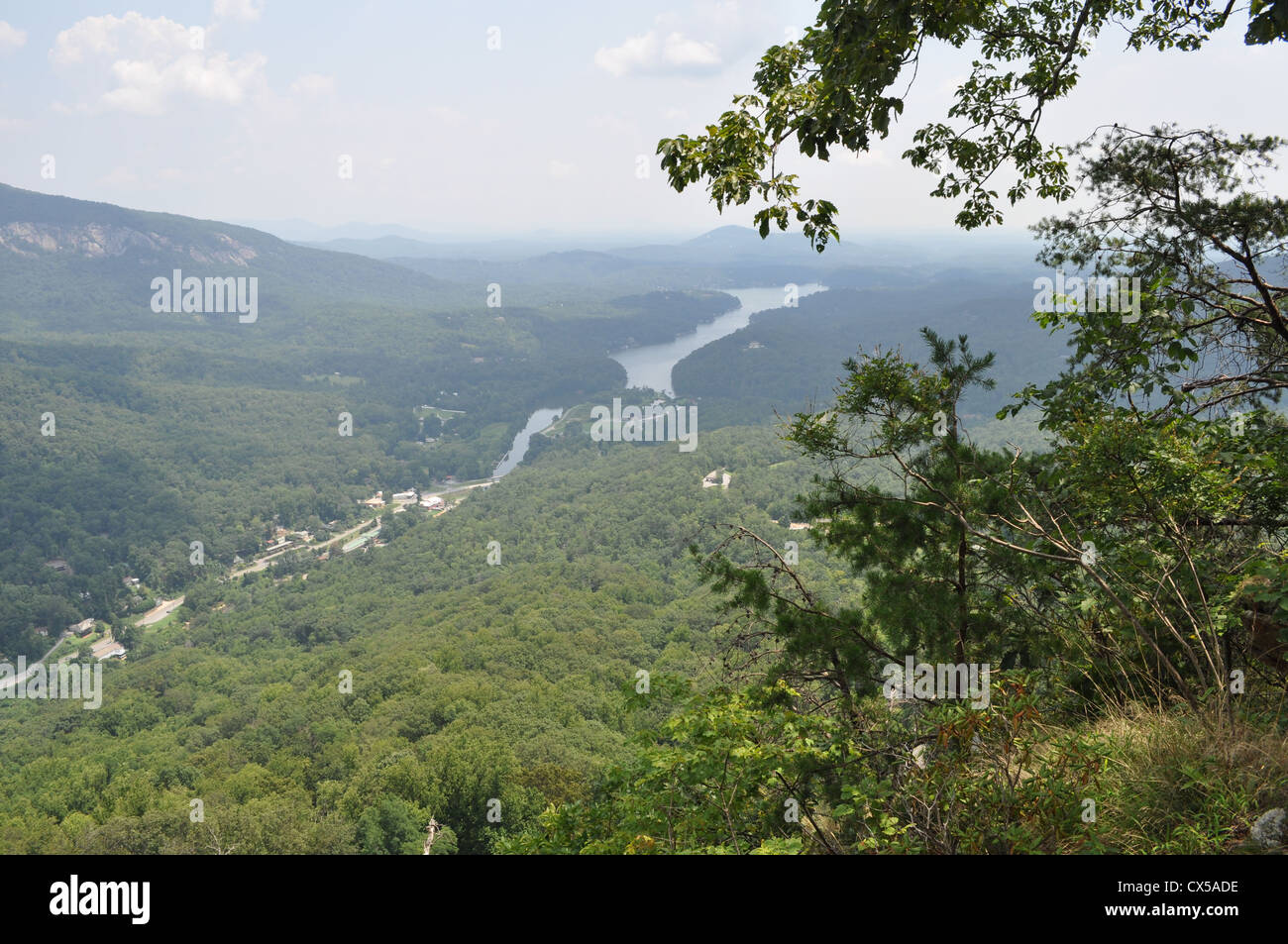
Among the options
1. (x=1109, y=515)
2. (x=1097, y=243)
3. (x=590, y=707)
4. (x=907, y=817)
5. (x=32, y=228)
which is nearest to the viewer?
(x=907, y=817)

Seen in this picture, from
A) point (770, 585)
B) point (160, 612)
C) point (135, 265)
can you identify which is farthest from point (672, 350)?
point (135, 265)

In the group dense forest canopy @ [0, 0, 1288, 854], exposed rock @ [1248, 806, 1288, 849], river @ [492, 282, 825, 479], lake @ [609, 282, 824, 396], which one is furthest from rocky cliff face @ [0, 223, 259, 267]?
exposed rock @ [1248, 806, 1288, 849]

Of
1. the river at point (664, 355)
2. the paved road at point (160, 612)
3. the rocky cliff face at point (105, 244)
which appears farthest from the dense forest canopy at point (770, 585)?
the rocky cliff face at point (105, 244)

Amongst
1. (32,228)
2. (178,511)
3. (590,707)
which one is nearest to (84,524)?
(178,511)

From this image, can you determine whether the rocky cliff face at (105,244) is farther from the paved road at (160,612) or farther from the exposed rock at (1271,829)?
the exposed rock at (1271,829)

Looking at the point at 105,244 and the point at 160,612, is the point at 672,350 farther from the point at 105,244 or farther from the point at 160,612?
the point at 105,244
